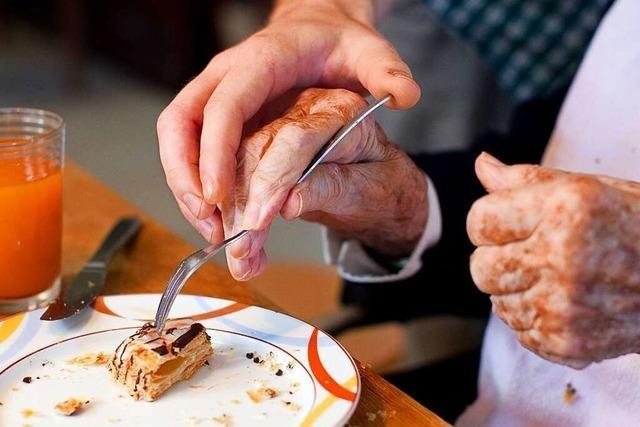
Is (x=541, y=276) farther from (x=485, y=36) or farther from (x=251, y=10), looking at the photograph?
(x=251, y=10)

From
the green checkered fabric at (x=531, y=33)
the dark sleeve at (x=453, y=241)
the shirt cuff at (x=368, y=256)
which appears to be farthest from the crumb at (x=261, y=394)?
the green checkered fabric at (x=531, y=33)

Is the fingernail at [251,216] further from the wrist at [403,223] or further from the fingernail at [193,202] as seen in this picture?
the wrist at [403,223]

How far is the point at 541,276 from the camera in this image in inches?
25.0

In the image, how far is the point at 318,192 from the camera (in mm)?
803

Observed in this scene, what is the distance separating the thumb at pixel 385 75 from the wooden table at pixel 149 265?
25 centimetres

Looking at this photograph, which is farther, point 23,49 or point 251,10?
point 23,49

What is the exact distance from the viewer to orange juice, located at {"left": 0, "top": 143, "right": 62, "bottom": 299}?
2.89 ft

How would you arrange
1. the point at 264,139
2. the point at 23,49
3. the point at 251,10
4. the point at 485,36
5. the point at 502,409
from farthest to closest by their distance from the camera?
the point at 23,49
the point at 251,10
the point at 485,36
the point at 502,409
the point at 264,139

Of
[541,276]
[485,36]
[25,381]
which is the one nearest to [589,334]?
[541,276]

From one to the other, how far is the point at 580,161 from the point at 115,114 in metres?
2.92

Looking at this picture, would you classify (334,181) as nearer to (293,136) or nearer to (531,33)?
(293,136)

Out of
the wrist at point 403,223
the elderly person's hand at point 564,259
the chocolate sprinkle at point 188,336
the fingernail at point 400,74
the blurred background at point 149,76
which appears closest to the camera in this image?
the elderly person's hand at point 564,259

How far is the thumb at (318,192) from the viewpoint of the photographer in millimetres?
768

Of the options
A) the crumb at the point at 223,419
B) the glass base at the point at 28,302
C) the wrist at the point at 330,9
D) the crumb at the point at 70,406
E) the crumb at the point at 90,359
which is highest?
the wrist at the point at 330,9
